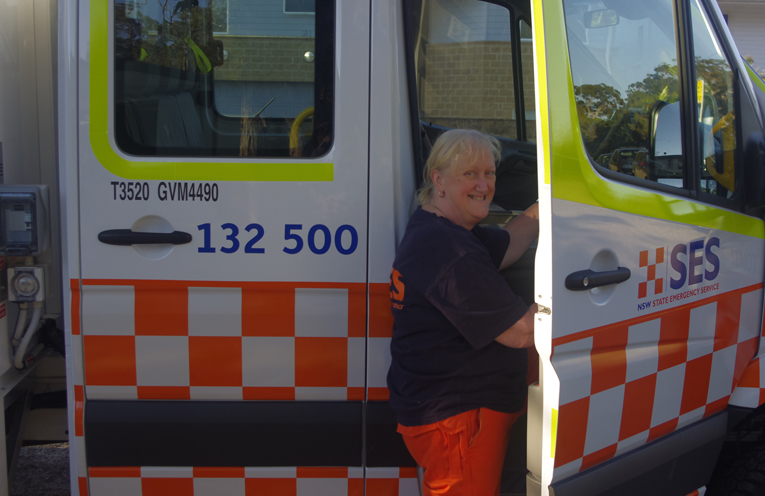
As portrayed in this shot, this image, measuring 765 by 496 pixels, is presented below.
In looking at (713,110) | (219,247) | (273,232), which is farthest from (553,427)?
(713,110)

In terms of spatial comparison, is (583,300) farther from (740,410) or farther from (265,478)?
(265,478)

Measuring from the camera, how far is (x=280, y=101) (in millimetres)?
1578

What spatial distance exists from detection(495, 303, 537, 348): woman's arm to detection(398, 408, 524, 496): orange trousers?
214 millimetres

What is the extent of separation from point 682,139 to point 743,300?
1.73ft

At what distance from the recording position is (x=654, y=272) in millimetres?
1513

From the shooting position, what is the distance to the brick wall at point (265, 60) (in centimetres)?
156

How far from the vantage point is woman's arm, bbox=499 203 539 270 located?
5.47ft

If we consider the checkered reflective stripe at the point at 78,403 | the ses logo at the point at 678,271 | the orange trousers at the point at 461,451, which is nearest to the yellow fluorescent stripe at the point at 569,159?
the ses logo at the point at 678,271

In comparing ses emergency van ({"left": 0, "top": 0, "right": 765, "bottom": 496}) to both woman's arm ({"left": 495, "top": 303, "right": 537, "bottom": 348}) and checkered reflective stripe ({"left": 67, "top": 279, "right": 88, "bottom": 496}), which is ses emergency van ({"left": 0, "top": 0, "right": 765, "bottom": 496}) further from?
woman's arm ({"left": 495, "top": 303, "right": 537, "bottom": 348})

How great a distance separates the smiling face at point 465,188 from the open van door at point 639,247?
243 millimetres

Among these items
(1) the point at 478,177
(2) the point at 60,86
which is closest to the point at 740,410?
(1) the point at 478,177

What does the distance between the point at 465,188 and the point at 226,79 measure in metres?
0.73

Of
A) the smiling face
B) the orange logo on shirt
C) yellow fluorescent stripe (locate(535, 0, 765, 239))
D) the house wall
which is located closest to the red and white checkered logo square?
yellow fluorescent stripe (locate(535, 0, 765, 239))

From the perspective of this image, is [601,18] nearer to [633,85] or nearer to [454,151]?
[633,85]
